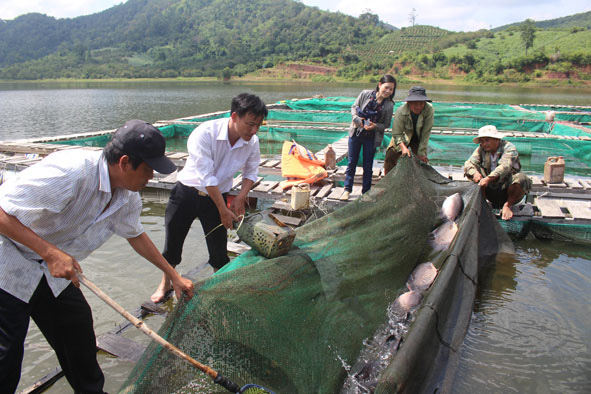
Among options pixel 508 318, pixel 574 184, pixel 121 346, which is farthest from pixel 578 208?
pixel 121 346

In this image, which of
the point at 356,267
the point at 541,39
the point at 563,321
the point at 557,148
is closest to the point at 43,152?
the point at 356,267

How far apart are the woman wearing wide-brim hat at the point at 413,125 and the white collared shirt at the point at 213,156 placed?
8.17 ft

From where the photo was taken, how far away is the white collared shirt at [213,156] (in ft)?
9.19

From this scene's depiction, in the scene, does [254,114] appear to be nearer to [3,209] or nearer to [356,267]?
[356,267]

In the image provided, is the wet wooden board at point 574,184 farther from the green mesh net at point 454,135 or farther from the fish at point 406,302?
the fish at point 406,302

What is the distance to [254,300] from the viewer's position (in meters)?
2.05

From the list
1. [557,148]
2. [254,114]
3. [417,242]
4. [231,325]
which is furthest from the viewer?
[557,148]

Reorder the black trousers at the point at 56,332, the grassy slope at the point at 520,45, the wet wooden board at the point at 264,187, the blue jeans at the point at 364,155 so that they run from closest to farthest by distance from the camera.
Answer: the black trousers at the point at 56,332 < the blue jeans at the point at 364,155 < the wet wooden board at the point at 264,187 < the grassy slope at the point at 520,45

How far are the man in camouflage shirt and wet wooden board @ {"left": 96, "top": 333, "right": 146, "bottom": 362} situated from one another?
3913mm

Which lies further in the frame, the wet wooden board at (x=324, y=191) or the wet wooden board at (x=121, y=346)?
the wet wooden board at (x=324, y=191)

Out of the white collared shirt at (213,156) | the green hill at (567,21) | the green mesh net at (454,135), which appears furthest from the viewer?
the green hill at (567,21)

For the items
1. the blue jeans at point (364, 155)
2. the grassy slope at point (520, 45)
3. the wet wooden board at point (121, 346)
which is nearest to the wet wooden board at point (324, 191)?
the blue jeans at point (364, 155)

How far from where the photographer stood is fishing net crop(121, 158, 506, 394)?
72.7 inches

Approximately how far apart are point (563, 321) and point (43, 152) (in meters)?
8.46
